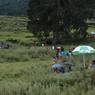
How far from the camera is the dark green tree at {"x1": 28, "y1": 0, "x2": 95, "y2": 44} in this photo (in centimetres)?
5266

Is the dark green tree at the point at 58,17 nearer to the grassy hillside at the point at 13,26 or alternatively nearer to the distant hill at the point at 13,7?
the grassy hillside at the point at 13,26

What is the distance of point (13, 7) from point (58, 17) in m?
132

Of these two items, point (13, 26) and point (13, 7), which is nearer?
point (13, 26)

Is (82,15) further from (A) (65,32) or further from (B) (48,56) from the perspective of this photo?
(B) (48,56)

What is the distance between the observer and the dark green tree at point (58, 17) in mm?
52656

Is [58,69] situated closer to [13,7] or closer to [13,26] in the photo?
[13,26]

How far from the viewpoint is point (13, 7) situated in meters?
182

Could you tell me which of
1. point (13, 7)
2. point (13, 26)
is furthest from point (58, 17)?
point (13, 7)

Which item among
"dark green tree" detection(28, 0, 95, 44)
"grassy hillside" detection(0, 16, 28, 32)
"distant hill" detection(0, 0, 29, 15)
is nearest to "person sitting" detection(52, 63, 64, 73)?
"dark green tree" detection(28, 0, 95, 44)

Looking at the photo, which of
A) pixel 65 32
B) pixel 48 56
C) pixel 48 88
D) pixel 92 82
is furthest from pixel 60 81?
pixel 65 32

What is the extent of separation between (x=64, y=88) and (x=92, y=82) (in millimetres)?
1357

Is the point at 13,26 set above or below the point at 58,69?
below

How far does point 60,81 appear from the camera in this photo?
11.6 metres

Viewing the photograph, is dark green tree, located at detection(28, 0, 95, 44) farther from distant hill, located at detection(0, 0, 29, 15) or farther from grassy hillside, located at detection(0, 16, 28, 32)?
distant hill, located at detection(0, 0, 29, 15)
